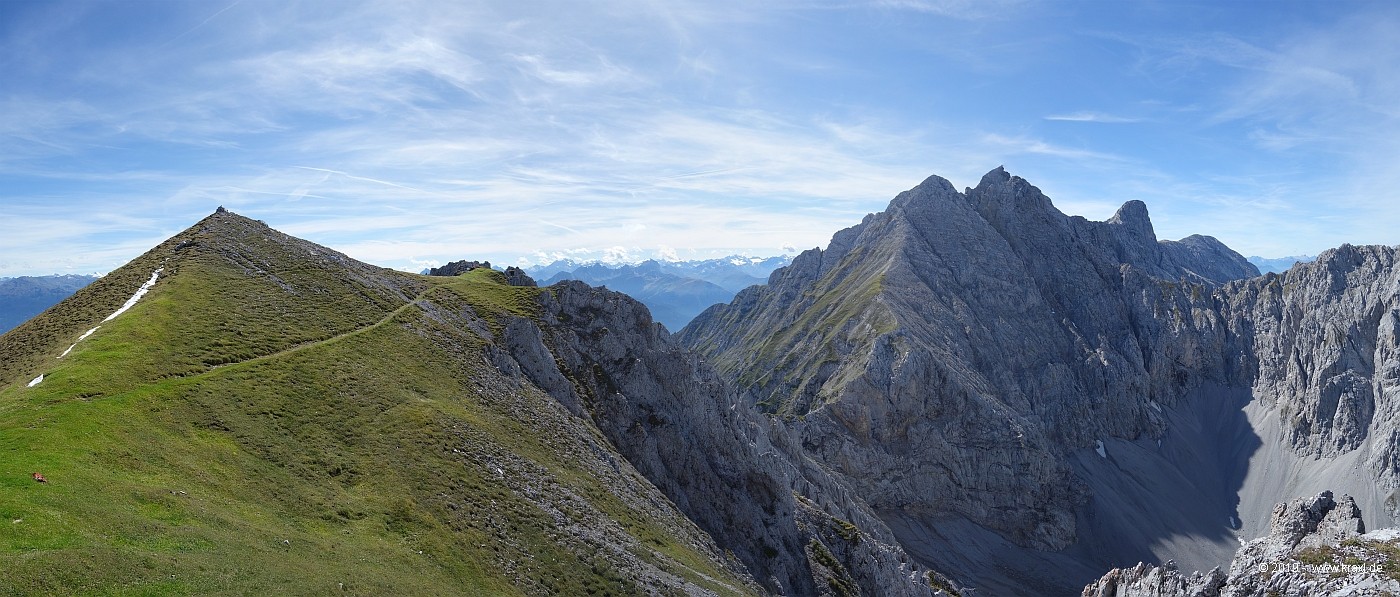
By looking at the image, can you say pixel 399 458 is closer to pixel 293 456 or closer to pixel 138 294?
pixel 293 456

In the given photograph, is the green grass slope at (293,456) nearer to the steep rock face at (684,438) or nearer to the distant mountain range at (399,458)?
the distant mountain range at (399,458)

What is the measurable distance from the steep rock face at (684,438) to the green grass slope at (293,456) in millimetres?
7646

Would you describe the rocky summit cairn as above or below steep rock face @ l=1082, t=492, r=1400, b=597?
above

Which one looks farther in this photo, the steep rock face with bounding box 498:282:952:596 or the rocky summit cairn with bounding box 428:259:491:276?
the rocky summit cairn with bounding box 428:259:491:276

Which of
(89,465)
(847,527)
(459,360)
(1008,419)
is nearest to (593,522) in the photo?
(459,360)

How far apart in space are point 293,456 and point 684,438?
48.9 m

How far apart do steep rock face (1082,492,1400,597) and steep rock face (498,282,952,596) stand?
30864mm

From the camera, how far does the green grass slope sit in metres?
32.9

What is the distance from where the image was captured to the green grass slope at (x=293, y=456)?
32.9 metres

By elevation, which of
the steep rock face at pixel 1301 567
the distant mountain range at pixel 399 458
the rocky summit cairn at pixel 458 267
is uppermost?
the rocky summit cairn at pixel 458 267

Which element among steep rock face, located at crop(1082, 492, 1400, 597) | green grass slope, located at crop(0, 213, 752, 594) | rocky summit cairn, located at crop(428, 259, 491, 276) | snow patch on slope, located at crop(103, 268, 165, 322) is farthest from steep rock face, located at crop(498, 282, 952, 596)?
snow patch on slope, located at crop(103, 268, 165, 322)

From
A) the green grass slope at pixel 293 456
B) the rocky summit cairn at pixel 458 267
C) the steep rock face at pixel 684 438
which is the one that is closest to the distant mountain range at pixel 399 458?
the green grass slope at pixel 293 456

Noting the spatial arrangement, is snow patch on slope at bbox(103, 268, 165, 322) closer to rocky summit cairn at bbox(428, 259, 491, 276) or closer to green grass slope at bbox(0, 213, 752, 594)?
green grass slope at bbox(0, 213, 752, 594)

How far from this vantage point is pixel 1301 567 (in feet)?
220
